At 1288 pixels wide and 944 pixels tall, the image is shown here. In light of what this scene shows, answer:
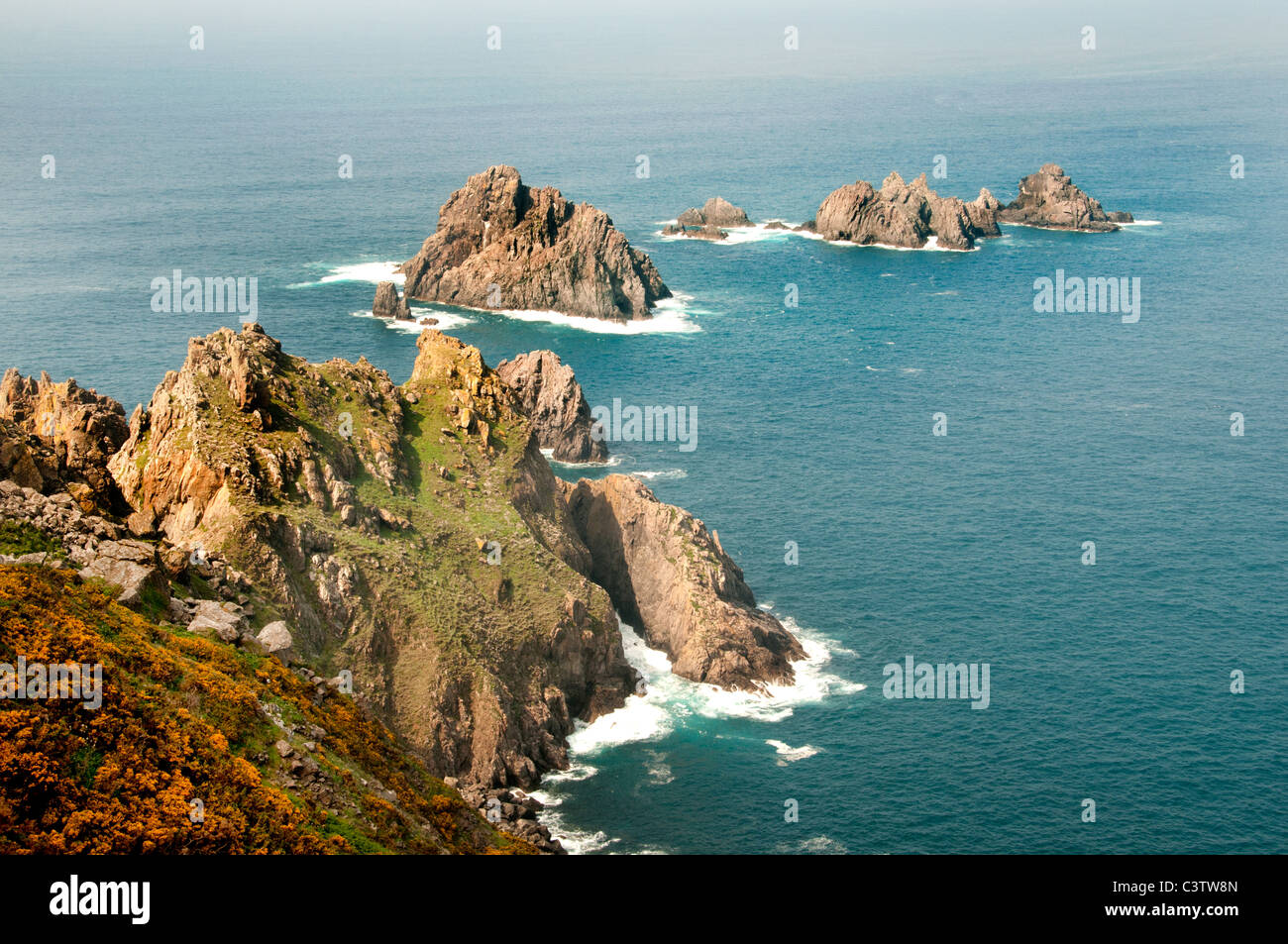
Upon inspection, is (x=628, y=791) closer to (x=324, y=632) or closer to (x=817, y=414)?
(x=324, y=632)

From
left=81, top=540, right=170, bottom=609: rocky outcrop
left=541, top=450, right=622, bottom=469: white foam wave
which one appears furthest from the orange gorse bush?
left=541, top=450, right=622, bottom=469: white foam wave

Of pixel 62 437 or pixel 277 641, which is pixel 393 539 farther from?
pixel 277 641

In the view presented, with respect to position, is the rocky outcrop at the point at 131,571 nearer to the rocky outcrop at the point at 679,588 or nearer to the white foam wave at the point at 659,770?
the white foam wave at the point at 659,770

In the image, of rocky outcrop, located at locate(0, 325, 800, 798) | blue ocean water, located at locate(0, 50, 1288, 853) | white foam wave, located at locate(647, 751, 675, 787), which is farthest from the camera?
white foam wave, located at locate(647, 751, 675, 787)

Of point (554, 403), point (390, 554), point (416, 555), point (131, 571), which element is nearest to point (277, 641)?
point (131, 571)

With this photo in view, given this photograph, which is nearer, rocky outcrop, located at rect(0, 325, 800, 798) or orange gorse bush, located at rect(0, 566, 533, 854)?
orange gorse bush, located at rect(0, 566, 533, 854)

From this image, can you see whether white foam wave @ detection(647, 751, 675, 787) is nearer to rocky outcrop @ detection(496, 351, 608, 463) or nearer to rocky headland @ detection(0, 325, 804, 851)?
rocky headland @ detection(0, 325, 804, 851)

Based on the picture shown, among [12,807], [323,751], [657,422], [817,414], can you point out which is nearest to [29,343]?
[657,422]
